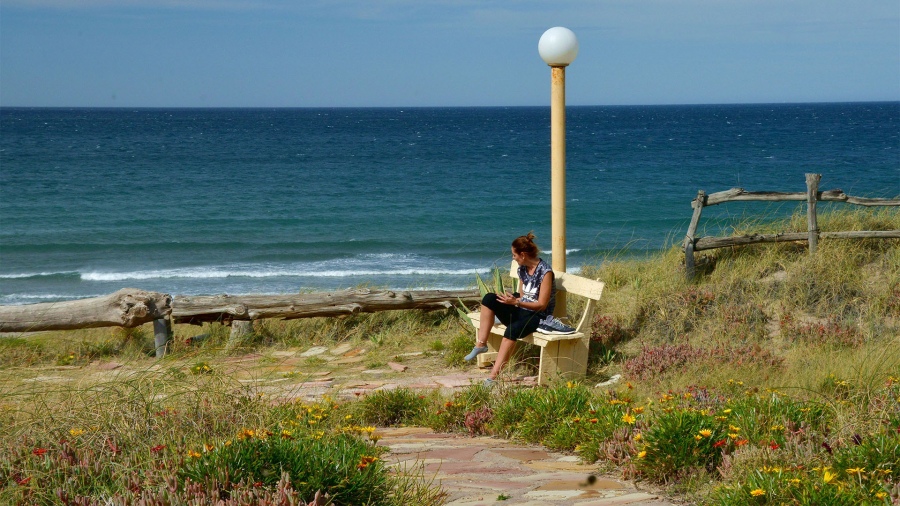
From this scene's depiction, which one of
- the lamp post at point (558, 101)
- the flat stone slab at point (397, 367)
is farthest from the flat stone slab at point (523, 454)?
the flat stone slab at point (397, 367)

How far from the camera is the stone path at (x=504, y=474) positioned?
3562mm

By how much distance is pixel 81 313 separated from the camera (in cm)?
830

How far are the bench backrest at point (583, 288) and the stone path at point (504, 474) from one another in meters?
2.29

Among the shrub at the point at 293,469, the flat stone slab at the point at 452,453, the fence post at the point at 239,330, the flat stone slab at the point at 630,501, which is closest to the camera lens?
the shrub at the point at 293,469

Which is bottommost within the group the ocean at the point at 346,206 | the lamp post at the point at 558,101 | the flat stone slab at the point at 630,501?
the ocean at the point at 346,206

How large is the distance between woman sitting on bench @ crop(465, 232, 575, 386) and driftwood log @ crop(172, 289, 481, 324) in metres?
1.59

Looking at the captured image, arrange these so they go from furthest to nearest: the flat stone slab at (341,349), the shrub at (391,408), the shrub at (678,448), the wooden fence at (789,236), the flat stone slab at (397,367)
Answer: the wooden fence at (789,236) → the flat stone slab at (341,349) → the flat stone slab at (397,367) → the shrub at (391,408) → the shrub at (678,448)

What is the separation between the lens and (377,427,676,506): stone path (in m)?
3.56

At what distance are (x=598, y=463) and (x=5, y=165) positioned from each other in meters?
51.4

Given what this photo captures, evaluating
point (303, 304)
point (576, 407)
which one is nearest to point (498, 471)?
point (576, 407)

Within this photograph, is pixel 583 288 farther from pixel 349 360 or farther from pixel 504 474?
pixel 504 474

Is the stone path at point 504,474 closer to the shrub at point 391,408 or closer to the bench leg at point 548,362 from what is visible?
the shrub at point 391,408

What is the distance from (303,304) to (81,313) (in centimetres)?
215

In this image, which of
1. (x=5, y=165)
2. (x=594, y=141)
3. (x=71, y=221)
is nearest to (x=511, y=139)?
(x=594, y=141)
